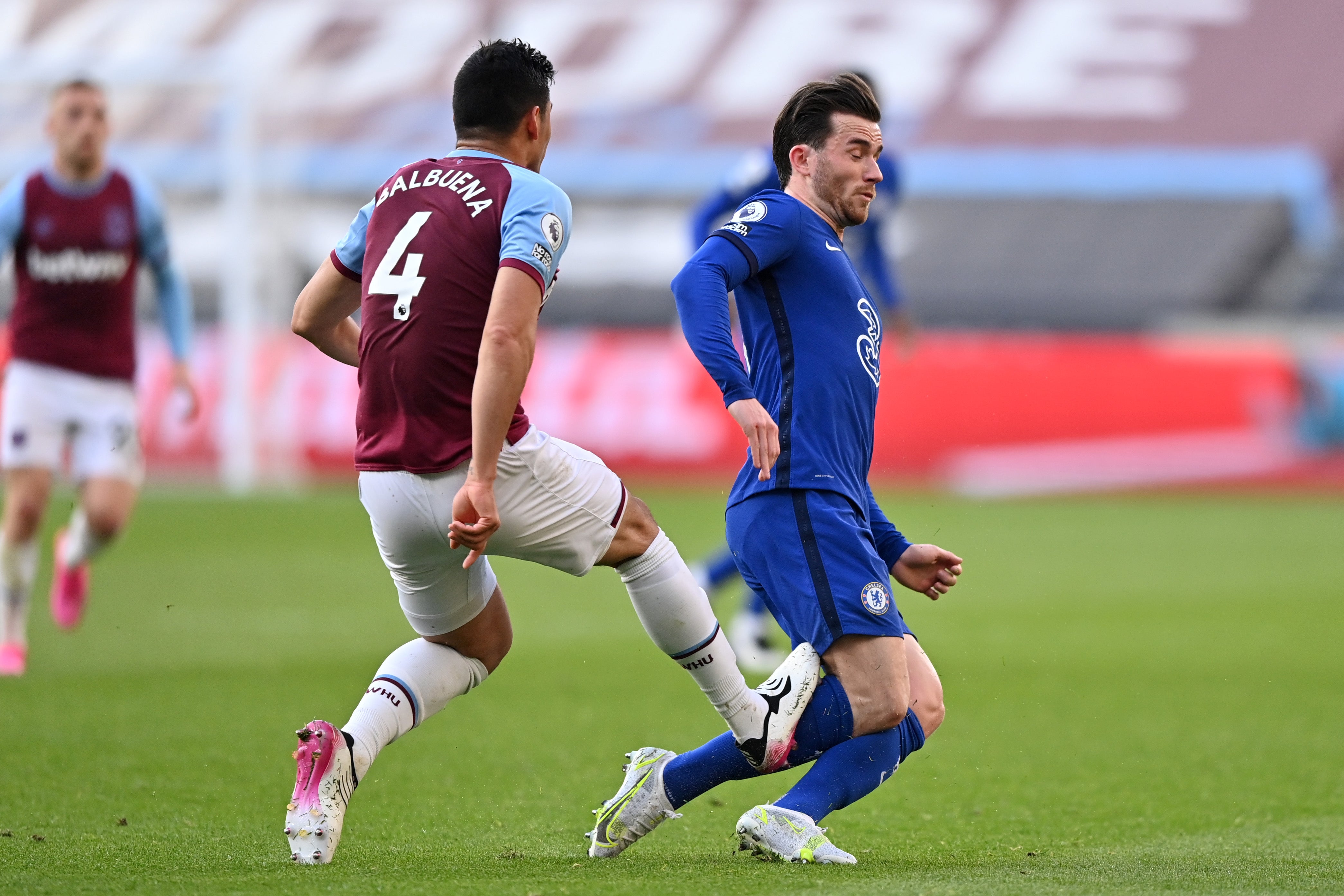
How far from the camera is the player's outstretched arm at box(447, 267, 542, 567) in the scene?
12.5 feet

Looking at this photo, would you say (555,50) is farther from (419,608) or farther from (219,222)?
(419,608)

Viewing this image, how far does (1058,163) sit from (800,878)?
1032 inches

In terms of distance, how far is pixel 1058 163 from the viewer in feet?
94.5

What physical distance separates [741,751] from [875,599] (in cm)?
51

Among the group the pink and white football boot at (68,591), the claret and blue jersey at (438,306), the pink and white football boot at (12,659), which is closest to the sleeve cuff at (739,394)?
the claret and blue jersey at (438,306)

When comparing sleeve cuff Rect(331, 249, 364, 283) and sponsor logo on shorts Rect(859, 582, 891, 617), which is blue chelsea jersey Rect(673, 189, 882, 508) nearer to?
sponsor logo on shorts Rect(859, 582, 891, 617)

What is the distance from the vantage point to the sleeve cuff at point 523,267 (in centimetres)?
388

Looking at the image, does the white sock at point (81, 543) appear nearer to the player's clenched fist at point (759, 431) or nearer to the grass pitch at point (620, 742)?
the grass pitch at point (620, 742)

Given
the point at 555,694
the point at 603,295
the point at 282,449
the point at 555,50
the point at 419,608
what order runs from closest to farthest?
the point at 419,608, the point at 555,694, the point at 282,449, the point at 603,295, the point at 555,50

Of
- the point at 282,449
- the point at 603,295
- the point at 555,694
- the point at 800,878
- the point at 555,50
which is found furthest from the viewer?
the point at 555,50

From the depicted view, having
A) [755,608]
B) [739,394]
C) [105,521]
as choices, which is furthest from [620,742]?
[105,521]

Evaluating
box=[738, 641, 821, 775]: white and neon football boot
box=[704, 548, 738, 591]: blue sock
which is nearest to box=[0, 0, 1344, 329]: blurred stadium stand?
box=[704, 548, 738, 591]: blue sock

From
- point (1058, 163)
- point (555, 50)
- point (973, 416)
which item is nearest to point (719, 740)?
point (973, 416)

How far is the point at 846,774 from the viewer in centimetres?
424
